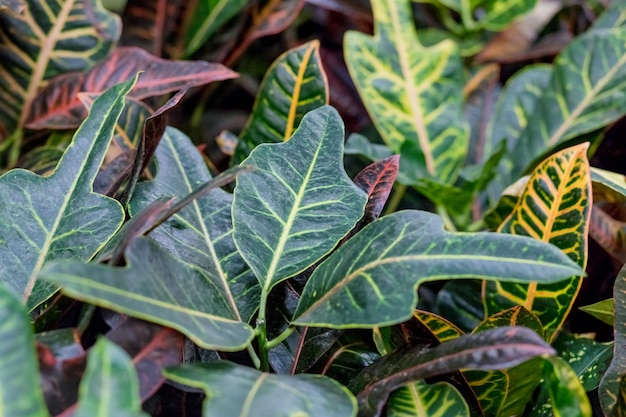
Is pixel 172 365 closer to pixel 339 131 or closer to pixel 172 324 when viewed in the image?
pixel 172 324

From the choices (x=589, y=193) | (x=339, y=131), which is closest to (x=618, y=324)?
(x=589, y=193)

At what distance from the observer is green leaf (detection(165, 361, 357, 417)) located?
40 cm

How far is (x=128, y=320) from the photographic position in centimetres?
46

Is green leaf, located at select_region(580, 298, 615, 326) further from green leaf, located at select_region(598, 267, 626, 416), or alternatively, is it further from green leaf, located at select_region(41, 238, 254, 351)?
green leaf, located at select_region(41, 238, 254, 351)

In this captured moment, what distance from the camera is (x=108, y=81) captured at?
833 millimetres

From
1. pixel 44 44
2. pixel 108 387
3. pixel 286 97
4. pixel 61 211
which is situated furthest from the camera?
pixel 44 44

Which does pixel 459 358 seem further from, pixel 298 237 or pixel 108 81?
pixel 108 81

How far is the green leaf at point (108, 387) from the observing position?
36 centimetres

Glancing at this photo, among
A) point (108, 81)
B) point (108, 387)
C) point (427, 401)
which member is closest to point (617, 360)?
point (427, 401)

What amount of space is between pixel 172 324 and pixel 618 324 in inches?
15.1

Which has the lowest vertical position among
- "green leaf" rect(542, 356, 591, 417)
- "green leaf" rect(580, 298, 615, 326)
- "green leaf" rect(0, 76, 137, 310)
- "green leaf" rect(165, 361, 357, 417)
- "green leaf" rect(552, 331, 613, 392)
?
"green leaf" rect(552, 331, 613, 392)

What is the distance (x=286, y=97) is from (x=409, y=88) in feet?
0.79

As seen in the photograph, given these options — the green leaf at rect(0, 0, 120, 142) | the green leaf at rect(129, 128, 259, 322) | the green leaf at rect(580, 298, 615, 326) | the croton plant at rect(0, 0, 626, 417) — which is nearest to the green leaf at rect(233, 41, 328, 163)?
the croton plant at rect(0, 0, 626, 417)

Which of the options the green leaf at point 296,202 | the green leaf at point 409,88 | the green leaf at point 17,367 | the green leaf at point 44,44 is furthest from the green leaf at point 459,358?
the green leaf at point 44,44
